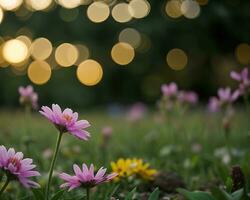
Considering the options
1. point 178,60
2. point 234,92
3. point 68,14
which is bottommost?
point 178,60

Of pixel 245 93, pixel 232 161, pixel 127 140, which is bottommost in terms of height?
pixel 127 140

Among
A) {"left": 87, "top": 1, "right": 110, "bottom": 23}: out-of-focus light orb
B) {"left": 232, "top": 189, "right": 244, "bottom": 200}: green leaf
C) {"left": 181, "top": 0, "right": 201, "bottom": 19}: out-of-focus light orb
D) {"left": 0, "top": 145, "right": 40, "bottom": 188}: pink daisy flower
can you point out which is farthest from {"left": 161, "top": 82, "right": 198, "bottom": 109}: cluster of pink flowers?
{"left": 87, "top": 1, "right": 110, "bottom": 23}: out-of-focus light orb

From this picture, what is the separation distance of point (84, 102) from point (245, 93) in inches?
378

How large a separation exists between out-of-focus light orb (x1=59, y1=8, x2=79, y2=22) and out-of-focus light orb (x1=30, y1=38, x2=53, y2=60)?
203cm

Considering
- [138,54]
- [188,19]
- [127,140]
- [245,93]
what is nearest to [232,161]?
[245,93]

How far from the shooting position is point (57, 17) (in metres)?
9.10

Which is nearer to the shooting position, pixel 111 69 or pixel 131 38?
pixel 131 38

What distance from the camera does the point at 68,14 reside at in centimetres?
910

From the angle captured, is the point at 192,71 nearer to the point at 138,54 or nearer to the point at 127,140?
the point at 138,54

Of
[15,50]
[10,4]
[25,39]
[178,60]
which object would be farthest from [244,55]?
[10,4]

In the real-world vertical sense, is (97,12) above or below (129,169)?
above

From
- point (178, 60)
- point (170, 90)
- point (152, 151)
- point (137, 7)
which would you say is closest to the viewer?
point (170, 90)

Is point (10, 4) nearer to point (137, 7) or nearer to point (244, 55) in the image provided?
point (137, 7)

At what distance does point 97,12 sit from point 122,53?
3.70m
